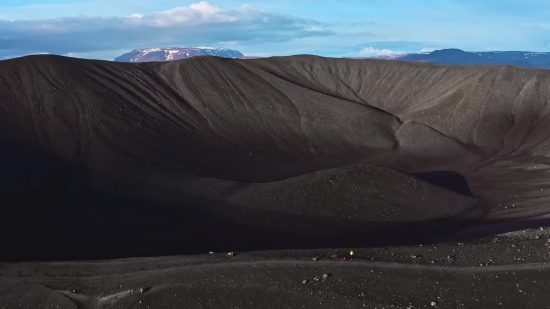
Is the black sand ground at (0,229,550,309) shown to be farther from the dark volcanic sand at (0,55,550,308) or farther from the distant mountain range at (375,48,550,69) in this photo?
the distant mountain range at (375,48,550,69)

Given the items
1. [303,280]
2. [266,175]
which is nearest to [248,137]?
[266,175]

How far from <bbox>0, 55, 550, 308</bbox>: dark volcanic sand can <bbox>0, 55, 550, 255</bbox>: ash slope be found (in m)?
0.14

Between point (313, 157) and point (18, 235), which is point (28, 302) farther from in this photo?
point (313, 157)

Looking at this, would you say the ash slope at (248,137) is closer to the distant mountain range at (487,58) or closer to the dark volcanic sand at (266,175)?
the dark volcanic sand at (266,175)

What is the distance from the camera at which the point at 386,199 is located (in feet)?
83.8


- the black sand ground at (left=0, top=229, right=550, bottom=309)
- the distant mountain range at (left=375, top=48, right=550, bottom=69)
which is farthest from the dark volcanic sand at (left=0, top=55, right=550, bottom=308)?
the distant mountain range at (left=375, top=48, right=550, bottom=69)

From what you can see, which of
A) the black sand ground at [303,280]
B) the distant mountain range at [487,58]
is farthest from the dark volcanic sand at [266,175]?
the distant mountain range at [487,58]

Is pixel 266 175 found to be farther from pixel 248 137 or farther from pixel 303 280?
pixel 303 280

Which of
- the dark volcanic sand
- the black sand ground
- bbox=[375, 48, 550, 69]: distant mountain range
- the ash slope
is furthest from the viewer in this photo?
bbox=[375, 48, 550, 69]: distant mountain range

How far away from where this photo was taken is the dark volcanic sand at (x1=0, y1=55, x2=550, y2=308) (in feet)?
51.6

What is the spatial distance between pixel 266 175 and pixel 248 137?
26.2ft

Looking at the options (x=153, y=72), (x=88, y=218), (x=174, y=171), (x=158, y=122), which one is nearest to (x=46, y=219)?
(x=88, y=218)

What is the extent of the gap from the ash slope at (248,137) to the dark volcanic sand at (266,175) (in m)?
0.14

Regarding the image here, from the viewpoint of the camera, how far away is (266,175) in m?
32.8
